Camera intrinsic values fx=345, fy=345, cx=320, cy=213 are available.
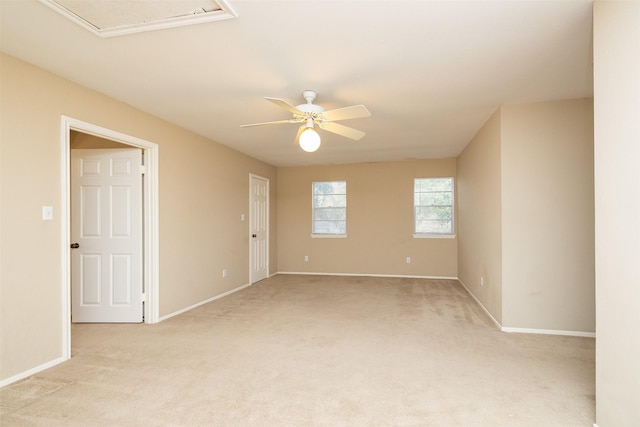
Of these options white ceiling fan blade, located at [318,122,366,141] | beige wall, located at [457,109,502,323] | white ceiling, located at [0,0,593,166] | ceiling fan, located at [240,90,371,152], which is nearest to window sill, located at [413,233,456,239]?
beige wall, located at [457,109,502,323]

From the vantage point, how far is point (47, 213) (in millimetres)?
2818

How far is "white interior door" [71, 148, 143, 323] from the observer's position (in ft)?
13.0

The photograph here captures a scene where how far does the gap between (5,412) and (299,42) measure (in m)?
3.03

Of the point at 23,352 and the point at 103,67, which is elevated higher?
the point at 103,67

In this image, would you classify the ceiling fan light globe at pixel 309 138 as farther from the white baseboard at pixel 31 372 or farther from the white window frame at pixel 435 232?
the white window frame at pixel 435 232

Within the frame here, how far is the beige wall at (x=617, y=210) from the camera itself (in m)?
1.58

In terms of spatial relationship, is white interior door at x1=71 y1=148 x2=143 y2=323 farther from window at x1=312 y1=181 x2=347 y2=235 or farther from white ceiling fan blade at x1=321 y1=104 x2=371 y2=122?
window at x1=312 y1=181 x2=347 y2=235

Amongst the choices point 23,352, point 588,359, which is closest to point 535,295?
point 588,359

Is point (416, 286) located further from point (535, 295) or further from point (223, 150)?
point (223, 150)

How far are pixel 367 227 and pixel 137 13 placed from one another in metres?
5.90

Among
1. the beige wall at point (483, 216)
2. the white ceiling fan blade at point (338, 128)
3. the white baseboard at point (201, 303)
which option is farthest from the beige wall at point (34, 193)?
the beige wall at point (483, 216)

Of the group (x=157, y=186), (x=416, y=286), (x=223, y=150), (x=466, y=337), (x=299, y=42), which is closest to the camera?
(x=299, y=42)

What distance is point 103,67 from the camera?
2.78 meters

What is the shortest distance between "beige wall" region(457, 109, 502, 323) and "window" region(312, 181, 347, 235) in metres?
2.46
